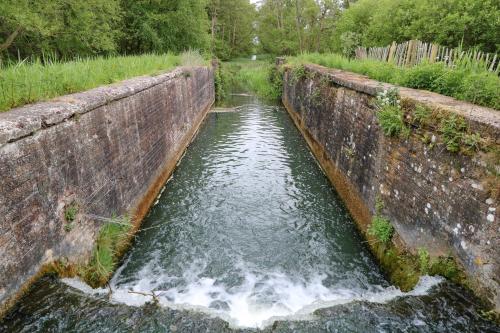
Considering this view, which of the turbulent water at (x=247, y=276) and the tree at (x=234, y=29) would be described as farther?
the tree at (x=234, y=29)

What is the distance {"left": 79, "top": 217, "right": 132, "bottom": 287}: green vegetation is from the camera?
4.72 m

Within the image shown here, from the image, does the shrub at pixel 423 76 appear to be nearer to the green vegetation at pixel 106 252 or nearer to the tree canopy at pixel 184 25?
the tree canopy at pixel 184 25

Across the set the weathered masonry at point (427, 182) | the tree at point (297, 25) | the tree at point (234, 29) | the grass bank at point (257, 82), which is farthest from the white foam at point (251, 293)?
the tree at point (234, 29)

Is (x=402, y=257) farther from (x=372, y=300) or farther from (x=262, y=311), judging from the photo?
(x=262, y=311)

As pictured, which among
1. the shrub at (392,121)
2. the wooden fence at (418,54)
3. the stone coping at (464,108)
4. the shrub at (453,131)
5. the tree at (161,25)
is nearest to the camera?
the stone coping at (464,108)

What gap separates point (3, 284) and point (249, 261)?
11.3ft

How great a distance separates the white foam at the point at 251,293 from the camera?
4201 mm

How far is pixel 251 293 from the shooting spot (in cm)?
491

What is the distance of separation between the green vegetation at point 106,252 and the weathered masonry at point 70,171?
16 cm

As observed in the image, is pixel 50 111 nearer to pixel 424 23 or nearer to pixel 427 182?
pixel 427 182

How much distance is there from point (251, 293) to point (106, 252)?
2307mm

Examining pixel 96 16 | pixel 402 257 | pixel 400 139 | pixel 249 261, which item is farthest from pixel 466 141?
pixel 96 16

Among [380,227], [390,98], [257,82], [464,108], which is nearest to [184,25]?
[257,82]

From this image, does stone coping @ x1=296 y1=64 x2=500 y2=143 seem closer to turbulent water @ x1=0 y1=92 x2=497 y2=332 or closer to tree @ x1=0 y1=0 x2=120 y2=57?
turbulent water @ x1=0 y1=92 x2=497 y2=332
